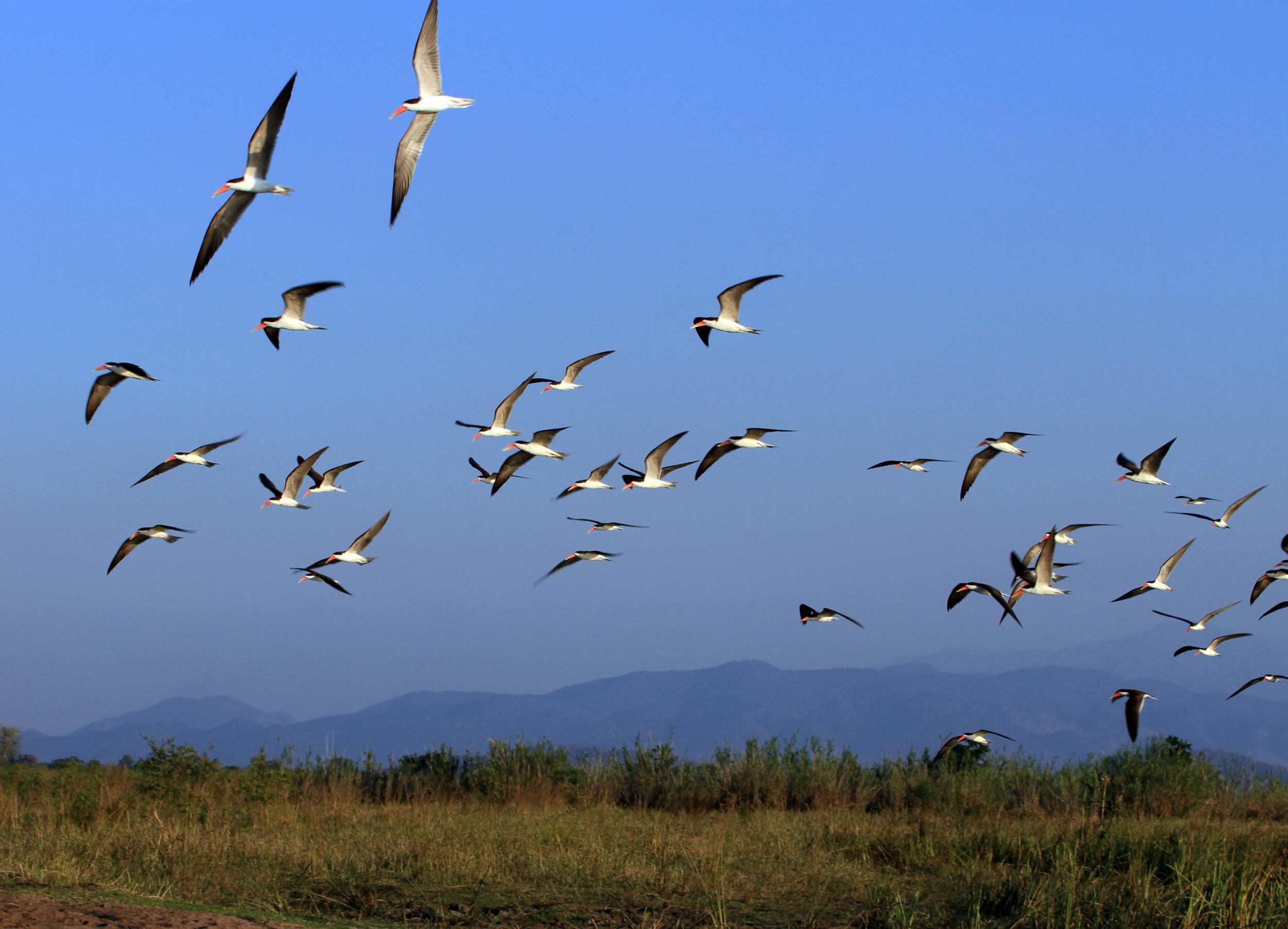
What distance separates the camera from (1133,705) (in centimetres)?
1647

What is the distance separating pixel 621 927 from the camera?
37.4 feet

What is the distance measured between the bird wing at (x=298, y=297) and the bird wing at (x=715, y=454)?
626cm

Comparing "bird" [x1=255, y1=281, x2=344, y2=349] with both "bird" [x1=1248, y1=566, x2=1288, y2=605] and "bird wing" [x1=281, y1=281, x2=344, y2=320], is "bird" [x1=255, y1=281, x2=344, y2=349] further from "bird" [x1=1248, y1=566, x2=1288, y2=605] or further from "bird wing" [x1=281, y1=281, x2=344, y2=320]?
"bird" [x1=1248, y1=566, x2=1288, y2=605]

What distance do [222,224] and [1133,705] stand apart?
13.2 m

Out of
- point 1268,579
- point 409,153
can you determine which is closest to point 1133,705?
Result: point 1268,579

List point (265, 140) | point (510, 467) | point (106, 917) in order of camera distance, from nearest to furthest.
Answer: point (106, 917), point (265, 140), point (510, 467)

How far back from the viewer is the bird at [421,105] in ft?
45.5

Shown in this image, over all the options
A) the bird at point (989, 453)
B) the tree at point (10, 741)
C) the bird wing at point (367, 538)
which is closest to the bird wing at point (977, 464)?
the bird at point (989, 453)

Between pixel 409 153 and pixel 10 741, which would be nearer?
pixel 409 153

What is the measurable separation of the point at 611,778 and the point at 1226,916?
1487cm

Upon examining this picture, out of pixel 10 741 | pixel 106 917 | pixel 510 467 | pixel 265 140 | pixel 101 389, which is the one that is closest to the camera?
pixel 106 917

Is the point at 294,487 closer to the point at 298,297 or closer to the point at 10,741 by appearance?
the point at 298,297

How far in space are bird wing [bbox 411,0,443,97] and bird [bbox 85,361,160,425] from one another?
5.18m

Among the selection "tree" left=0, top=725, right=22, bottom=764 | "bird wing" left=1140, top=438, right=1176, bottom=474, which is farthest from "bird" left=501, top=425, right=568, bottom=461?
"tree" left=0, top=725, right=22, bottom=764
